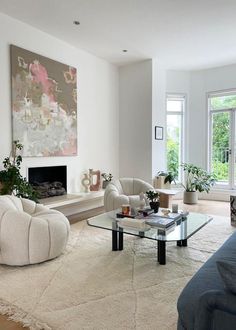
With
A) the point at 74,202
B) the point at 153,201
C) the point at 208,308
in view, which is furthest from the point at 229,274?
the point at 74,202

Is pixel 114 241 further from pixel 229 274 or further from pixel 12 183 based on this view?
pixel 229 274

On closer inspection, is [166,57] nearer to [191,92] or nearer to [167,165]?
[191,92]

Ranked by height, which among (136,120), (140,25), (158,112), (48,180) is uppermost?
(140,25)

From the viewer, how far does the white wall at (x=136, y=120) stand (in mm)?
5961

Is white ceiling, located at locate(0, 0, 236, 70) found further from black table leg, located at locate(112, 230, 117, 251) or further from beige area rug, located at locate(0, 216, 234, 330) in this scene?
beige area rug, located at locate(0, 216, 234, 330)

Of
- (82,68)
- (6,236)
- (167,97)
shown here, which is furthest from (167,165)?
(6,236)

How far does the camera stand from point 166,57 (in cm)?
579

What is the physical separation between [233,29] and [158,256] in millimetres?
3728

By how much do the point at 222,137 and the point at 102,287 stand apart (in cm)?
527

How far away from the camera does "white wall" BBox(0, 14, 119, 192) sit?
12.9ft

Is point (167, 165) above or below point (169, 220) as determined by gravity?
above

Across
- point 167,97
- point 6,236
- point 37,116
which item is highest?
point 167,97

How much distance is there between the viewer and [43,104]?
4484 mm

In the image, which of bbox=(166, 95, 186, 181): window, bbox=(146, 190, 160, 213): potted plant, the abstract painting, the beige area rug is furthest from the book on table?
bbox=(166, 95, 186, 181): window
